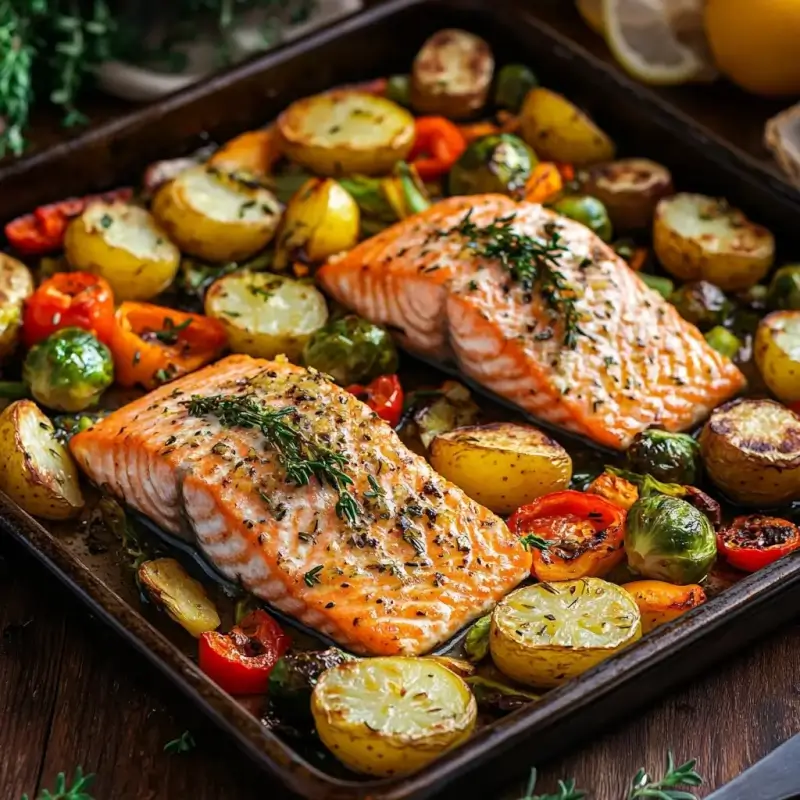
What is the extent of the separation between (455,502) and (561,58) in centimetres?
249

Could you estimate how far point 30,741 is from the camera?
4070mm

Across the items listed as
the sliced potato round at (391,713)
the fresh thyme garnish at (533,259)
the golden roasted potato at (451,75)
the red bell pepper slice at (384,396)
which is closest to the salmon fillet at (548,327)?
the fresh thyme garnish at (533,259)

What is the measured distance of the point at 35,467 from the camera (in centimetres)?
445

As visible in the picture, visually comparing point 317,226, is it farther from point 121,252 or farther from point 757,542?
point 757,542

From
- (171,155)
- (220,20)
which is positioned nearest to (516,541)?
(171,155)

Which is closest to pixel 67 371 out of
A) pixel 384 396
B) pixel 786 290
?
pixel 384 396

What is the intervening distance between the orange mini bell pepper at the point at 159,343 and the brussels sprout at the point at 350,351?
0.35m

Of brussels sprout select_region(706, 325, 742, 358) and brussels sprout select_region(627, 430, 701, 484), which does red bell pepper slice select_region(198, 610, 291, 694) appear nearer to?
brussels sprout select_region(627, 430, 701, 484)

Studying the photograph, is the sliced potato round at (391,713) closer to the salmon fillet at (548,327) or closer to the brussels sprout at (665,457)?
the brussels sprout at (665,457)

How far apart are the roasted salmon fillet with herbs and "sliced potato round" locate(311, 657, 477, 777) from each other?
0.24m

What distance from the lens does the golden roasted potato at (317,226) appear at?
17.6ft

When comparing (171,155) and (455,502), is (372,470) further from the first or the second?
(171,155)

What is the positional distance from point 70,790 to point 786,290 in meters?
2.90

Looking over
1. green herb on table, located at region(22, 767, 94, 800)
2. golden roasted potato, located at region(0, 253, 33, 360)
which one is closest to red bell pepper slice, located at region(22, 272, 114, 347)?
golden roasted potato, located at region(0, 253, 33, 360)
